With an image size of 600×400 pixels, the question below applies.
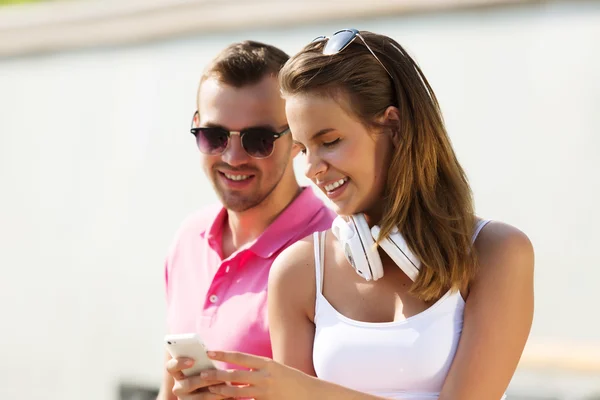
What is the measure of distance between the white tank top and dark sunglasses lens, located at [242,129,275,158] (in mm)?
683

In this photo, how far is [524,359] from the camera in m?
4.52

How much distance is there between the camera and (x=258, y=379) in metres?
1.93

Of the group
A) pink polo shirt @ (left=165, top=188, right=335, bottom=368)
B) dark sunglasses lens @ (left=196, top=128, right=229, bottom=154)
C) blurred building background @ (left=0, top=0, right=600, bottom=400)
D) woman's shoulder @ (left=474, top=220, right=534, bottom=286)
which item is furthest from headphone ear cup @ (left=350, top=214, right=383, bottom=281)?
blurred building background @ (left=0, top=0, right=600, bottom=400)

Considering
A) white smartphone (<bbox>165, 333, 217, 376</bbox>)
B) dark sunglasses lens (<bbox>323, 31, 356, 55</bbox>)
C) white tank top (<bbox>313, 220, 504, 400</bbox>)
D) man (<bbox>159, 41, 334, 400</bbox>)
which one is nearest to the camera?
white smartphone (<bbox>165, 333, 217, 376</bbox>)

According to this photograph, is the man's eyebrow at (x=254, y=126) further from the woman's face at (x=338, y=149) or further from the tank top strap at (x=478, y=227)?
the tank top strap at (x=478, y=227)

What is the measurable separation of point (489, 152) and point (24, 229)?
10.7ft

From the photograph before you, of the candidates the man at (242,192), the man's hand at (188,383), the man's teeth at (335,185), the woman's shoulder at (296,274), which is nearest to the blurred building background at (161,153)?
the man at (242,192)

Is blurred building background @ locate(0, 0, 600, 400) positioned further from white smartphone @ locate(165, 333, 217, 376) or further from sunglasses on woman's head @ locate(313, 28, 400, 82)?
white smartphone @ locate(165, 333, 217, 376)

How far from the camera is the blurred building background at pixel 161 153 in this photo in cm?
456

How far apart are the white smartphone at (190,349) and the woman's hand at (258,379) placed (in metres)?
0.02

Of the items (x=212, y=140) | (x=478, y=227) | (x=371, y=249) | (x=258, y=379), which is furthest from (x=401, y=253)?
(x=212, y=140)

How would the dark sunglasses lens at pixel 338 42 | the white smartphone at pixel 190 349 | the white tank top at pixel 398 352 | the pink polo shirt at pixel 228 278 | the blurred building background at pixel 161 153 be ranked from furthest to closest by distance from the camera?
the blurred building background at pixel 161 153 → the pink polo shirt at pixel 228 278 → the dark sunglasses lens at pixel 338 42 → the white tank top at pixel 398 352 → the white smartphone at pixel 190 349

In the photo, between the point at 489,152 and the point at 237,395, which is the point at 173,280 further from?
the point at 489,152

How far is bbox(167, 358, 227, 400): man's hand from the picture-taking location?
1.94 meters
